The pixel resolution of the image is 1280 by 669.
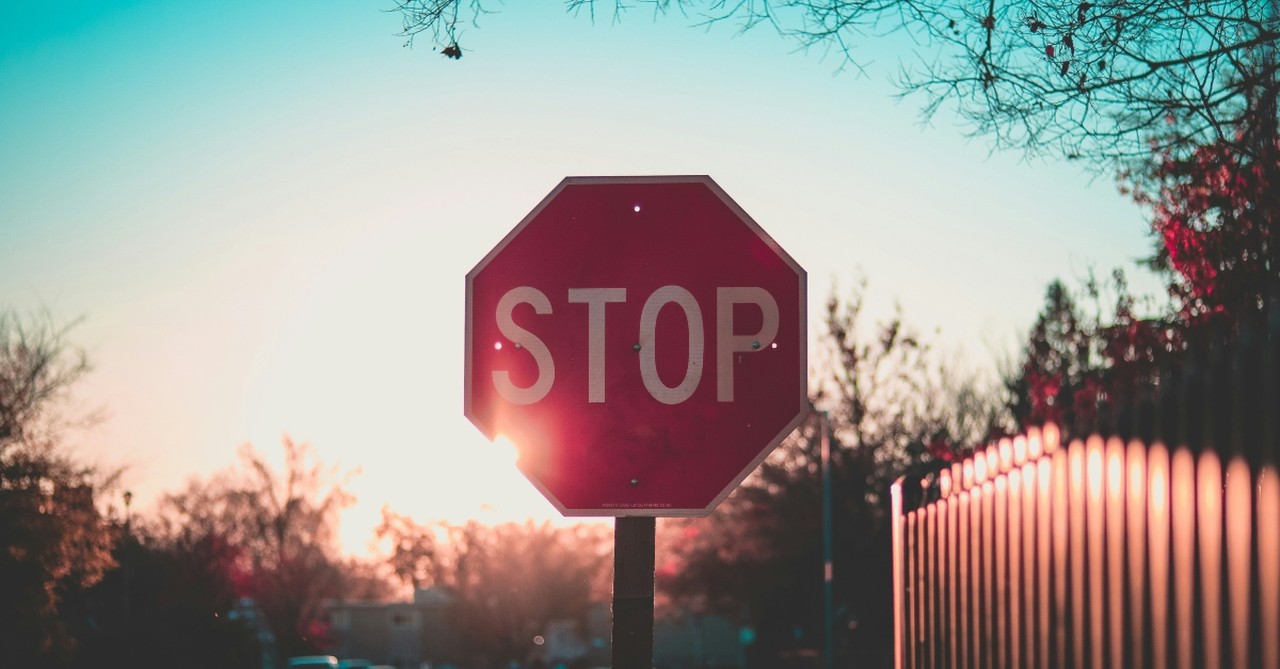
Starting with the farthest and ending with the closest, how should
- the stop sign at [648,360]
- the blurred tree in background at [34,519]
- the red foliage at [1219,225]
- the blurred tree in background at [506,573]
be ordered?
the blurred tree in background at [506,573]
the blurred tree in background at [34,519]
the red foliage at [1219,225]
the stop sign at [648,360]

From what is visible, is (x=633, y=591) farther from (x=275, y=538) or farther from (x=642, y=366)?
(x=275, y=538)

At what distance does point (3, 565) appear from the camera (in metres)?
27.0

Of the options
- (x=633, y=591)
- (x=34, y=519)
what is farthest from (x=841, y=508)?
(x=633, y=591)

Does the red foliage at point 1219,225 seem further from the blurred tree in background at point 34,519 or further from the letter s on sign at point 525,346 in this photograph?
the blurred tree in background at point 34,519

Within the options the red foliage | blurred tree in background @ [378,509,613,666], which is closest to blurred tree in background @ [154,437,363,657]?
blurred tree in background @ [378,509,613,666]

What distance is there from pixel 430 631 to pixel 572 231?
86.1 m

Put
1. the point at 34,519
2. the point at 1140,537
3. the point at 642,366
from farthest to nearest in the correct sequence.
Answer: the point at 34,519 → the point at 642,366 → the point at 1140,537

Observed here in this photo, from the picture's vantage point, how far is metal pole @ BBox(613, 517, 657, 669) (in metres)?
3.80

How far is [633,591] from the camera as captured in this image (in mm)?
3834

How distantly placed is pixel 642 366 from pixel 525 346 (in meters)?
0.33

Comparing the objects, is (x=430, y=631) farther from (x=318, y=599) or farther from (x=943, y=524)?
(x=943, y=524)

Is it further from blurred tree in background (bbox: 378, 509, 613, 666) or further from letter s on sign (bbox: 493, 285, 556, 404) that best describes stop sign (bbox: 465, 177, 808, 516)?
blurred tree in background (bbox: 378, 509, 613, 666)

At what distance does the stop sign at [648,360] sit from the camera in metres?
3.74

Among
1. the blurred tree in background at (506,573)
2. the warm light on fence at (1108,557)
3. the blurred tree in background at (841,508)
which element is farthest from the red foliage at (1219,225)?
the blurred tree in background at (506,573)
